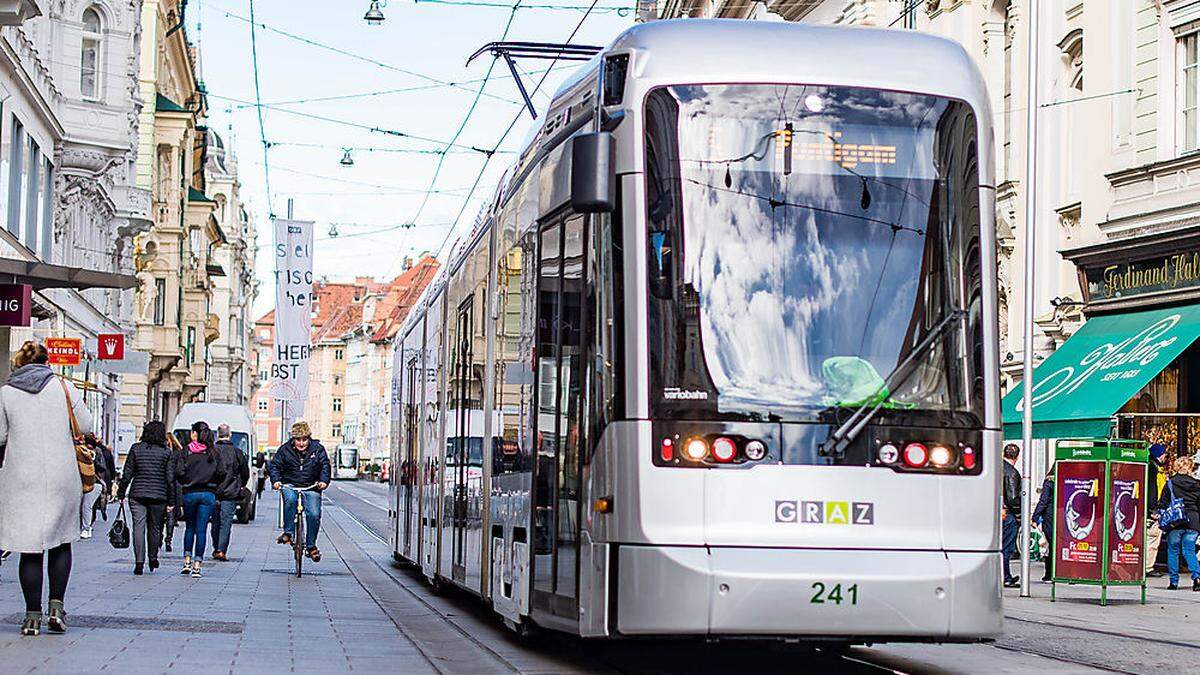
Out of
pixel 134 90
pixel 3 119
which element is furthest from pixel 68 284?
pixel 134 90

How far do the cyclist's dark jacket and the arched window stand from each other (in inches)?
977

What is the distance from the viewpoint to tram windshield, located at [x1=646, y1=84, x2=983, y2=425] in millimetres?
10250

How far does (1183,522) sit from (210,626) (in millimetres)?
13776

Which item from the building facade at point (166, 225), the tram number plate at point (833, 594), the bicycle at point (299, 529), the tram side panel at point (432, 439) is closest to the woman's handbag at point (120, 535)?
the bicycle at point (299, 529)

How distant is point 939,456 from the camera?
407 inches

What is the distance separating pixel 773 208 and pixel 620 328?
3.27 feet

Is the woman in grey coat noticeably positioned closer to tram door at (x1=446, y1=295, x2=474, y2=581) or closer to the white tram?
the white tram

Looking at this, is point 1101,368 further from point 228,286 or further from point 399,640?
point 228,286

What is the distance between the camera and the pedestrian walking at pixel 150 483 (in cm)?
2278

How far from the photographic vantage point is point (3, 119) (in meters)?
33.8

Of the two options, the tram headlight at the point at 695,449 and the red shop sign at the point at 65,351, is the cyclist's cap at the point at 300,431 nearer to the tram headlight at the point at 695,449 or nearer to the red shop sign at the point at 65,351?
the red shop sign at the point at 65,351

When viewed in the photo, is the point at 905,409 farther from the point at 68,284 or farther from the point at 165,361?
the point at 165,361

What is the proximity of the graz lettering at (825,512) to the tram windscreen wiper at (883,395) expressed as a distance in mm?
263

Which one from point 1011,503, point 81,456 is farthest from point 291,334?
point 81,456
